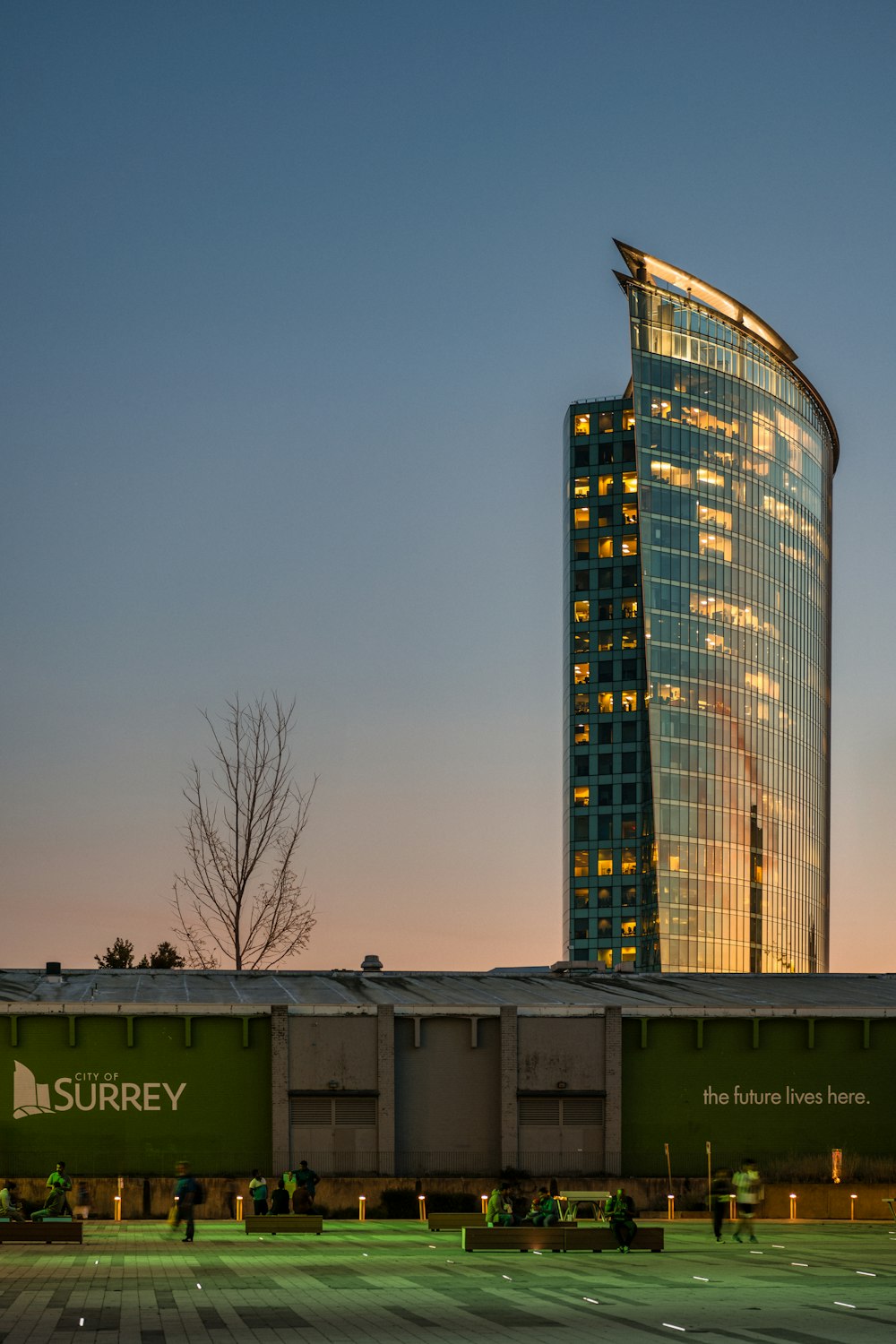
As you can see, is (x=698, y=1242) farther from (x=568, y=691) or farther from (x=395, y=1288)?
(x=568, y=691)

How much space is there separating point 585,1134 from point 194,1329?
27.7 m

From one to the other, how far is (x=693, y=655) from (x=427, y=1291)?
425ft

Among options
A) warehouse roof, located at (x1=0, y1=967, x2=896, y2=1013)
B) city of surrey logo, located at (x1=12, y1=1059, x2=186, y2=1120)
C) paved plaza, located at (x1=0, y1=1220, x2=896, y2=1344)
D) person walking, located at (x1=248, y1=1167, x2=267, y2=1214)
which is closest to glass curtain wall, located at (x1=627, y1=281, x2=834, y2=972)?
warehouse roof, located at (x1=0, y1=967, x2=896, y2=1013)

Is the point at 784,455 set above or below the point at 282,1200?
above

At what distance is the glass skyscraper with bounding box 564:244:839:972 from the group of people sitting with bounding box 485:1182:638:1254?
361ft

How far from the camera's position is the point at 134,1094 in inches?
1746

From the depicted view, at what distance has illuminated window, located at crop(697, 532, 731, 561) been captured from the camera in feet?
504

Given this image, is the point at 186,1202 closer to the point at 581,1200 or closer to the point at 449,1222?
the point at 449,1222

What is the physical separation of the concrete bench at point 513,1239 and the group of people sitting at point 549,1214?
3.78 feet

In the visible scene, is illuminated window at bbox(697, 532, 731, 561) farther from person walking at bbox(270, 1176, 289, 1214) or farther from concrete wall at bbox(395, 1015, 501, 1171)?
person walking at bbox(270, 1176, 289, 1214)

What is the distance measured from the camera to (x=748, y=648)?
156 metres

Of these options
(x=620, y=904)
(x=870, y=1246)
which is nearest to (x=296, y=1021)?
(x=870, y=1246)

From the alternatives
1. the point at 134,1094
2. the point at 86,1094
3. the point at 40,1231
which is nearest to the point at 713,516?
the point at 134,1094

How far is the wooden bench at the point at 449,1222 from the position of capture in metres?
36.3
